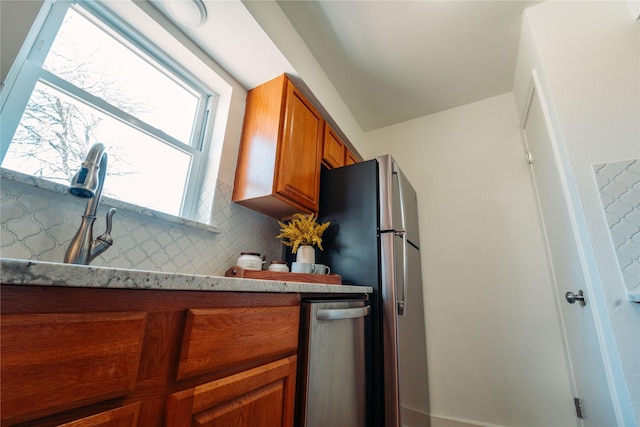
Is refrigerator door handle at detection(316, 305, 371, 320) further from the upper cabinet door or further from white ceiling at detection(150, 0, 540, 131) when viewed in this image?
white ceiling at detection(150, 0, 540, 131)

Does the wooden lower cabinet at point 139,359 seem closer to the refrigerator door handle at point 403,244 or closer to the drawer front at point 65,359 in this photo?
the drawer front at point 65,359

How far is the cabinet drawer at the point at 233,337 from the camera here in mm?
552

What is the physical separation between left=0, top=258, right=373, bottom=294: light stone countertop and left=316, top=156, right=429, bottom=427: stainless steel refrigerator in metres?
0.89

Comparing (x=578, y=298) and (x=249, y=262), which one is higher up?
(x=249, y=262)

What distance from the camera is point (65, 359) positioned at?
0.40m

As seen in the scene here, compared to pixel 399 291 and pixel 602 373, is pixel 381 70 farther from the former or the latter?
pixel 602 373

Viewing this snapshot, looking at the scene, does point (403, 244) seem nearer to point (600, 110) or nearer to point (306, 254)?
point (306, 254)

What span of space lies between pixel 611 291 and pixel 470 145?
1.60m

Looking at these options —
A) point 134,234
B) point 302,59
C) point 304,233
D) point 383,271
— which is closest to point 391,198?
point 383,271

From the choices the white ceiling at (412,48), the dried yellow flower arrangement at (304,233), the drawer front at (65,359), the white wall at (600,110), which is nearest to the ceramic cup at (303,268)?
the dried yellow flower arrangement at (304,233)

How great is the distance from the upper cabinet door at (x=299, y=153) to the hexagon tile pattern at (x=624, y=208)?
1359mm

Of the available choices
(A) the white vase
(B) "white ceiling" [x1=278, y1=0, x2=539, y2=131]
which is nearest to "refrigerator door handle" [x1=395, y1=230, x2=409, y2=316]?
(A) the white vase

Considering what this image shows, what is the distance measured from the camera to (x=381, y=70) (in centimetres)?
207

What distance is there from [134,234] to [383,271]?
1.20 m
